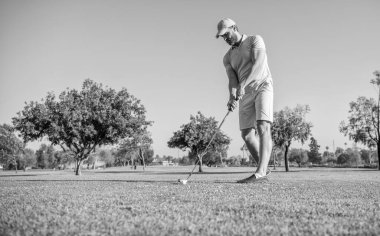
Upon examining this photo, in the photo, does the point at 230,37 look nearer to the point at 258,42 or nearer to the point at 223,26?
the point at 223,26

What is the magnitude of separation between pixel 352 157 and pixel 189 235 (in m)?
141

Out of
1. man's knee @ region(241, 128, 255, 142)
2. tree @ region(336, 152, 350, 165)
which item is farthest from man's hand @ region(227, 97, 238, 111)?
tree @ region(336, 152, 350, 165)

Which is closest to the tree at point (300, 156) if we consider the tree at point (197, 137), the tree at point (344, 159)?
the tree at point (344, 159)

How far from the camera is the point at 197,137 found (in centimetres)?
4694

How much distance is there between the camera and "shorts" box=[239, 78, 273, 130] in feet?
21.6

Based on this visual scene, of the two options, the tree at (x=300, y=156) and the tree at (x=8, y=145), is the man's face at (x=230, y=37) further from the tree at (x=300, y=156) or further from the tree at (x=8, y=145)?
the tree at (x=300, y=156)

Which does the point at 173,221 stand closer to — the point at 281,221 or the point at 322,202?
the point at 281,221

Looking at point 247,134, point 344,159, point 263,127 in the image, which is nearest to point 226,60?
point 247,134

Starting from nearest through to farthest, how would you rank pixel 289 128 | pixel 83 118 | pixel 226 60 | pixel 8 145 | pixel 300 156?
1. pixel 226 60
2. pixel 83 118
3. pixel 289 128
4. pixel 8 145
5. pixel 300 156

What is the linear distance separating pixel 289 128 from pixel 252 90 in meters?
39.6

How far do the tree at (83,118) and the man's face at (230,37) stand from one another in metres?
23.4

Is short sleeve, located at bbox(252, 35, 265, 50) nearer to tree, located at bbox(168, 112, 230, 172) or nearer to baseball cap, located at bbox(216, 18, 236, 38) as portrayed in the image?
baseball cap, located at bbox(216, 18, 236, 38)

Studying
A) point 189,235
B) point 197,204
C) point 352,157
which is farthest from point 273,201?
point 352,157

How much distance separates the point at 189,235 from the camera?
217 centimetres
